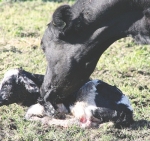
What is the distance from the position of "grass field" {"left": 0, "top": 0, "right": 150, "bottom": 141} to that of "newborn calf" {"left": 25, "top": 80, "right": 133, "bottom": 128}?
9cm

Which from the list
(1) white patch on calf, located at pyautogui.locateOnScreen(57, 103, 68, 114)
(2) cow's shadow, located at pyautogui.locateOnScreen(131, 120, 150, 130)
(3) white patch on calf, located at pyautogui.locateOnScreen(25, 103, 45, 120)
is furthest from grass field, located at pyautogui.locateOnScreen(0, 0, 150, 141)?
(1) white patch on calf, located at pyautogui.locateOnScreen(57, 103, 68, 114)

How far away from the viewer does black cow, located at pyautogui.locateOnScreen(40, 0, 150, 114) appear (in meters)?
4.59

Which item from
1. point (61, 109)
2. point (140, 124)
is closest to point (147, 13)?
point (140, 124)

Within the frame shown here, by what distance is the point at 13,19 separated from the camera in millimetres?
10148

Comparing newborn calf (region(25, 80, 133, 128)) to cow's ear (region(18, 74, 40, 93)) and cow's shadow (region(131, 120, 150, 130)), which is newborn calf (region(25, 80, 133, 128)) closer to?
cow's shadow (region(131, 120, 150, 130))

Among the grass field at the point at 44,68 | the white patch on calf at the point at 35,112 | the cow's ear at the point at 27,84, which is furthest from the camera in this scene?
the cow's ear at the point at 27,84

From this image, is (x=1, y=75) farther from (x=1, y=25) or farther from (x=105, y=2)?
(x=1, y=25)

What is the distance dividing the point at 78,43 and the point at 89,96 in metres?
0.65

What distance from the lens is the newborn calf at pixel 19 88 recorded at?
5.11 meters

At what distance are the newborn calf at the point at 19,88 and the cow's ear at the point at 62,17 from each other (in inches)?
34.1

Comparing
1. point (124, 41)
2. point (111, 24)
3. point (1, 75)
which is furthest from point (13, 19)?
point (111, 24)

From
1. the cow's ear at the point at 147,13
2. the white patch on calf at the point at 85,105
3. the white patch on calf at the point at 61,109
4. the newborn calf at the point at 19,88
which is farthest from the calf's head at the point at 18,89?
the cow's ear at the point at 147,13

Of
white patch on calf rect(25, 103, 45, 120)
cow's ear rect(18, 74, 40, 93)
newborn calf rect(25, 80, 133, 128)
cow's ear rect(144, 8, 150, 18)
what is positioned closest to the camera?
cow's ear rect(144, 8, 150, 18)

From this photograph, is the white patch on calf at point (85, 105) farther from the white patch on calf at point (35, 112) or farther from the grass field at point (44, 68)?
the white patch on calf at point (35, 112)
